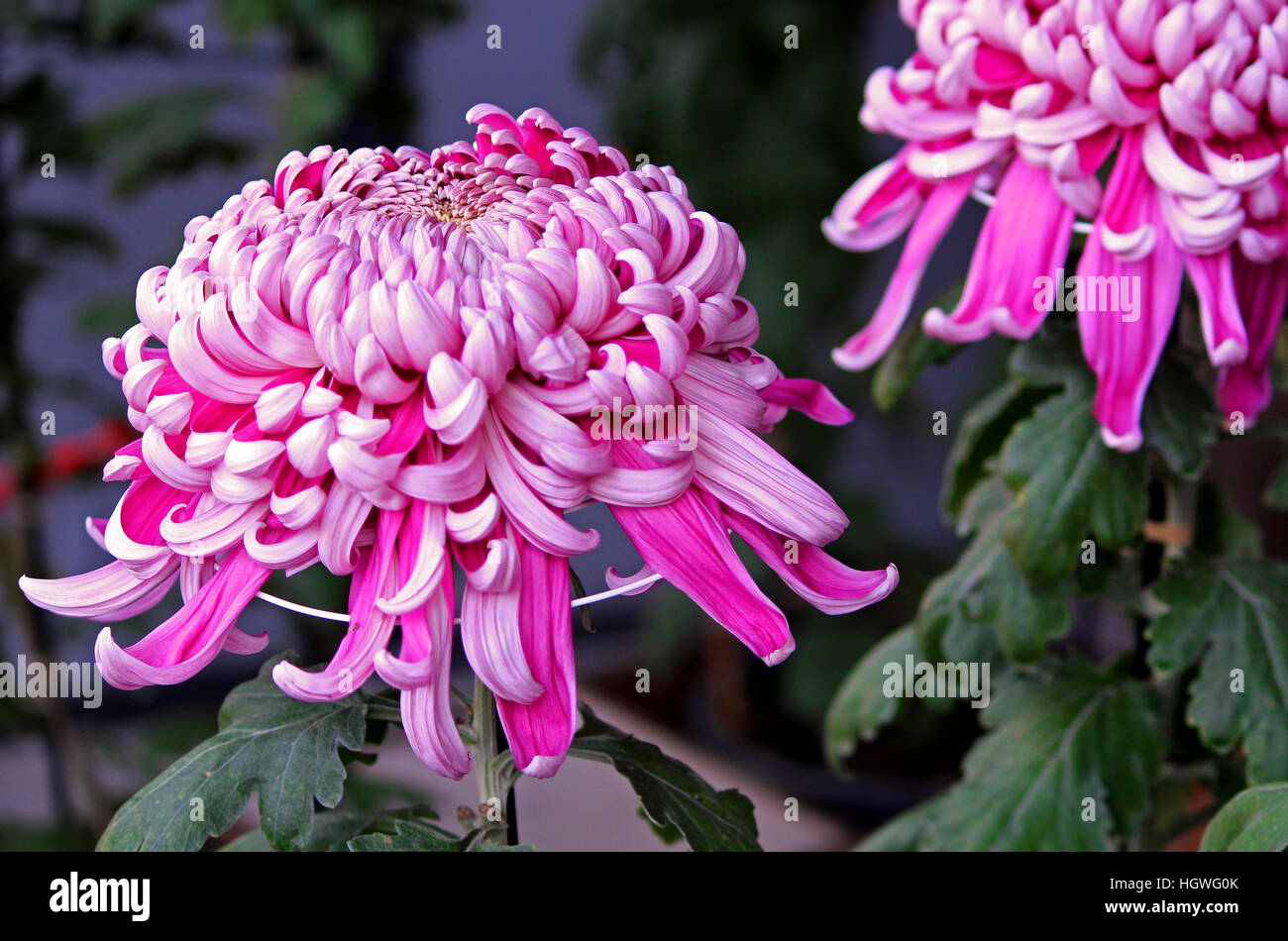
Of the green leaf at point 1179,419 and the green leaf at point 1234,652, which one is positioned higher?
the green leaf at point 1179,419

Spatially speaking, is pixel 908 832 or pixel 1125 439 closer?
pixel 1125 439

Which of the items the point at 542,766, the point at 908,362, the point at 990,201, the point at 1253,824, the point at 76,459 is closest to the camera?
the point at 542,766

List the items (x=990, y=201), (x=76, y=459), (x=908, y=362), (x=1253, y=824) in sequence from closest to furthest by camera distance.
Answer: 1. (x=1253, y=824)
2. (x=990, y=201)
3. (x=908, y=362)
4. (x=76, y=459)

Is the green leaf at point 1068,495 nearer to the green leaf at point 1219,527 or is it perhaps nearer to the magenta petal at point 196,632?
the green leaf at point 1219,527

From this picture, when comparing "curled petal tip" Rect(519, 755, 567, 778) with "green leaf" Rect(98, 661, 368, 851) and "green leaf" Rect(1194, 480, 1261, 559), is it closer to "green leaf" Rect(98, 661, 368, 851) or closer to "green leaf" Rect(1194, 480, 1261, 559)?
"green leaf" Rect(98, 661, 368, 851)

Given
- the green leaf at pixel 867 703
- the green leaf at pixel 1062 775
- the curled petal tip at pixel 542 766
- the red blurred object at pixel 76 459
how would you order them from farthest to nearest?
the red blurred object at pixel 76 459
the green leaf at pixel 867 703
the green leaf at pixel 1062 775
the curled petal tip at pixel 542 766

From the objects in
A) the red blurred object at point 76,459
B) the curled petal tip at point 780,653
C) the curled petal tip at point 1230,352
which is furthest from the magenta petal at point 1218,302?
the red blurred object at point 76,459

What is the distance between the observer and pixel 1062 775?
615 mm

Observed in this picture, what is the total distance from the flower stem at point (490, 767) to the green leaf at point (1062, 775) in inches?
10.5

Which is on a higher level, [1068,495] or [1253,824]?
[1068,495]

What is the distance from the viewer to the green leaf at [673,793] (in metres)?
0.43

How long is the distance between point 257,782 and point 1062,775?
1.32 ft

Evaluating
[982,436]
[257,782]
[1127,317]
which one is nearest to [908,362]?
[982,436]

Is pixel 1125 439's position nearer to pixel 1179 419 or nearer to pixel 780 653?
pixel 1179 419
